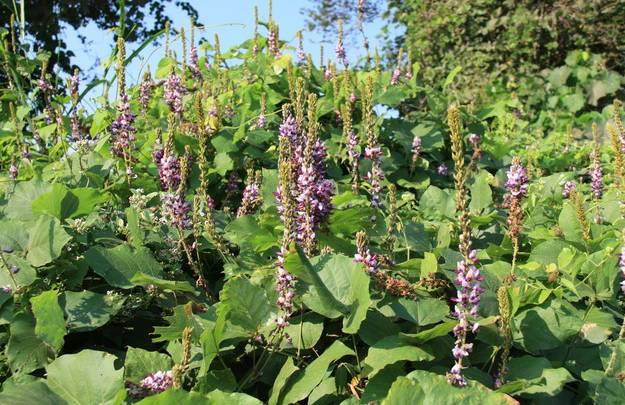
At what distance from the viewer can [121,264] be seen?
85.0 inches

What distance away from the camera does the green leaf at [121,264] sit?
2121 mm

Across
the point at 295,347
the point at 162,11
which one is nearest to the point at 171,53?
the point at 295,347

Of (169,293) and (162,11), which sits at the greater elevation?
(162,11)

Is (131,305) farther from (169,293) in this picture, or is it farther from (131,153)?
(131,153)

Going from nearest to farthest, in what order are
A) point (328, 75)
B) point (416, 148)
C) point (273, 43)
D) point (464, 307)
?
point (464, 307) < point (416, 148) < point (328, 75) < point (273, 43)

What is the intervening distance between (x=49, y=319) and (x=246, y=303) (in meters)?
0.55

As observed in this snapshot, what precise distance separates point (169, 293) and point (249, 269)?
0.25m

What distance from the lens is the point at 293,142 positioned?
2281mm

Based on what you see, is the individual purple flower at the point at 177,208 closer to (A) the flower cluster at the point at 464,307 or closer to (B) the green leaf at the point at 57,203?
(B) the green leaf at the point at 57,203

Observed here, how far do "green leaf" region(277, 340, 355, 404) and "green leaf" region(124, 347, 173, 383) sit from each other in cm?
32

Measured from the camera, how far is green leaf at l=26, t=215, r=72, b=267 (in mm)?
2086

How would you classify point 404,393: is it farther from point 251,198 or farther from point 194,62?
point 194,62

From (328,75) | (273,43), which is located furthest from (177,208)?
(273,43)

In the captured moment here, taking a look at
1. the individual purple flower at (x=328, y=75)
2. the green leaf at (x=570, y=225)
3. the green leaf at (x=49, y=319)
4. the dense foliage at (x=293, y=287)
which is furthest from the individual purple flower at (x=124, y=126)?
the green leaf at (x=570, y=225)
